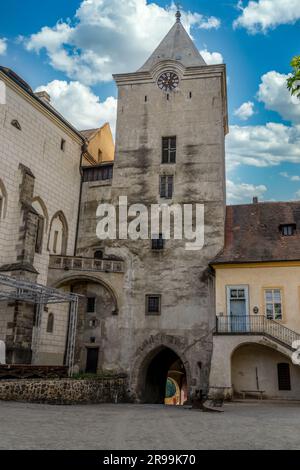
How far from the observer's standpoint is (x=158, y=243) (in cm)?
2688

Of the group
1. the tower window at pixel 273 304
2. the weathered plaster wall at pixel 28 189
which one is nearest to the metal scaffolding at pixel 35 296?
the weathered plaster wall at pixel 28 189

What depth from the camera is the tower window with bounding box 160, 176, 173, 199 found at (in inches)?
1093

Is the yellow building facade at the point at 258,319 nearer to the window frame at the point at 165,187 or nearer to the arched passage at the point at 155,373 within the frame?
the arched passage at the point at 155,373

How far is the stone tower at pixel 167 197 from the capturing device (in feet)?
81.9

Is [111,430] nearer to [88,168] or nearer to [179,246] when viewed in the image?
[179,246]

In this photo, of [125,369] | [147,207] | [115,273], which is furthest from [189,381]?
[147,207]

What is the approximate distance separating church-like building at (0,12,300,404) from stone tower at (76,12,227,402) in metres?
0.07

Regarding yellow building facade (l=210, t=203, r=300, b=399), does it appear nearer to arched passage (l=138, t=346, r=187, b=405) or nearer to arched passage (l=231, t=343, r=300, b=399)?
arched passage (l=231, t=343, r=300, b=399)

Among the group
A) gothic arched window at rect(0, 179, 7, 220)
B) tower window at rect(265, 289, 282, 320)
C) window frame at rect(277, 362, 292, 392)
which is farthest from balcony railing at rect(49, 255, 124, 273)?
window frame at rect(277, 362, 292, 392)

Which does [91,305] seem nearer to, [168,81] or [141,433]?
Answer: [168,81]
